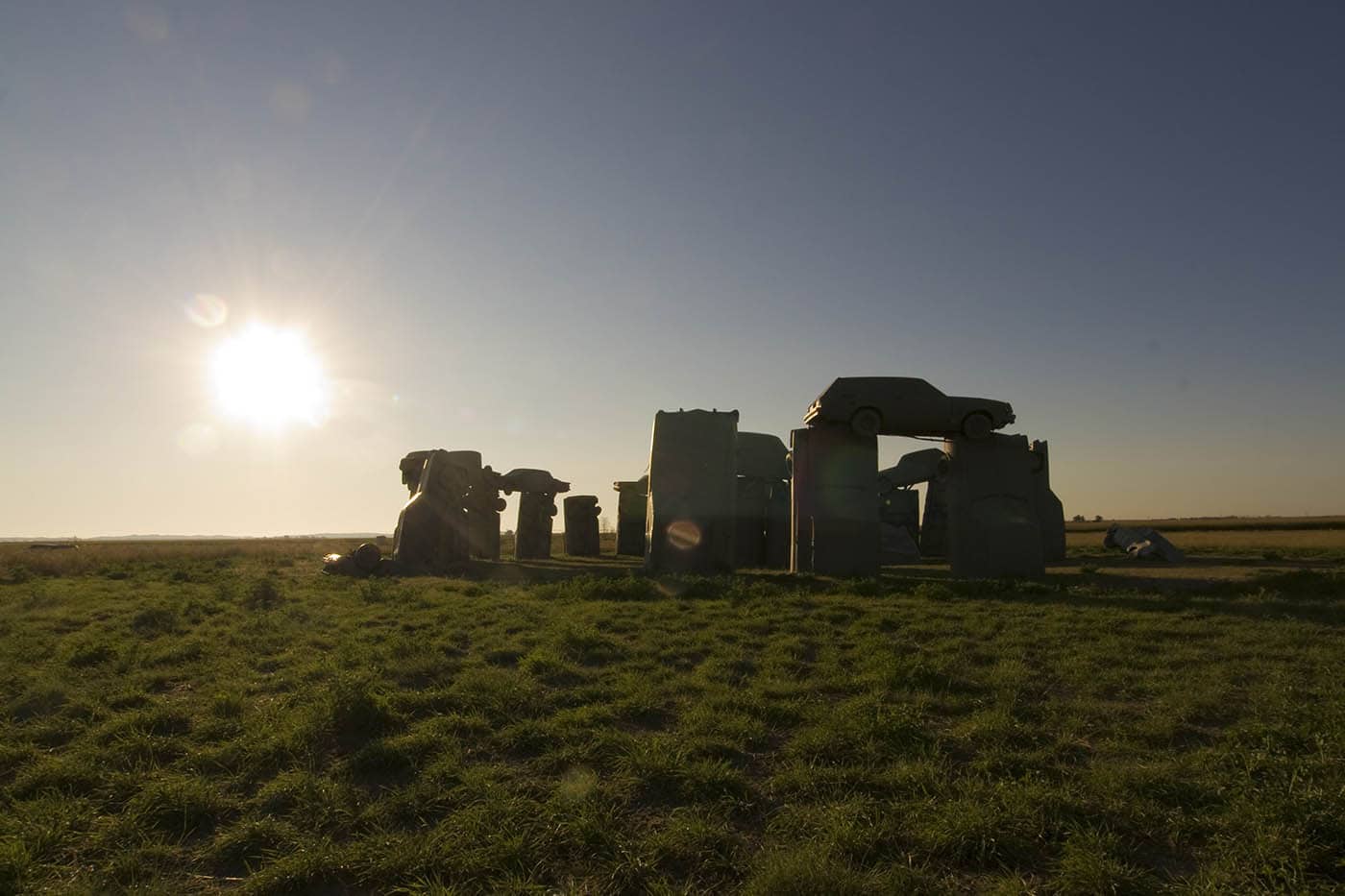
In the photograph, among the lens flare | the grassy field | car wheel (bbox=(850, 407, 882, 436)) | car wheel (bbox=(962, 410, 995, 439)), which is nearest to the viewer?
the grassy field

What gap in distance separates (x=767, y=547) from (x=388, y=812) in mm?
20358

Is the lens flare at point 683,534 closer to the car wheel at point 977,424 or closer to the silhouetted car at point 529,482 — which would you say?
the car wheel at point 977,424

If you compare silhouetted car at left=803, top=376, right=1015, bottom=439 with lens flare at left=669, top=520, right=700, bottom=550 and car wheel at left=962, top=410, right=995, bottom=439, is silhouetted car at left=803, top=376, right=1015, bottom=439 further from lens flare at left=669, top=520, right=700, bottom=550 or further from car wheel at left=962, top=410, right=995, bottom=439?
lens flare at left=669, top=520, right=700, bottom=550

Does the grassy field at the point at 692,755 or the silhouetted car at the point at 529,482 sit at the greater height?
the silhouetted car at the point at 529,482

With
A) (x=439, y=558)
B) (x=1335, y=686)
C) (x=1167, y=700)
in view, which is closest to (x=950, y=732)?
(x=1167, y=700)

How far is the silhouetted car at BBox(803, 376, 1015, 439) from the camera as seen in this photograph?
53.0 ft

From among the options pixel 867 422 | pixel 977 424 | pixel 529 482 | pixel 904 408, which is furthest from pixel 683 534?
pixel 529 482

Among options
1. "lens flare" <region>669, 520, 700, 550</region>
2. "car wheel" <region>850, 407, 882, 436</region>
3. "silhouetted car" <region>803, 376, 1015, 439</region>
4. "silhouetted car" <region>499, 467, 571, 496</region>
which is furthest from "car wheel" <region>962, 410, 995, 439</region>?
"silhouetted car" <region>499, 467, 571, 496</region>

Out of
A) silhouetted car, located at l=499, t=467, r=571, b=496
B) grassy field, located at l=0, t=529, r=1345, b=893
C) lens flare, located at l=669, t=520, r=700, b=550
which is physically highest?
silhouetted car, located at l=499, t=467, r=571, b=496

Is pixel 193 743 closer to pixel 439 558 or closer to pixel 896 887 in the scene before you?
pixel 896 887

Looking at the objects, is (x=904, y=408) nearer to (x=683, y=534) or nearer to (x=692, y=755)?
(x=683, y=534)

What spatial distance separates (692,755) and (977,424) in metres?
12.6

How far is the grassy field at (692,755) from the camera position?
401 centimetres

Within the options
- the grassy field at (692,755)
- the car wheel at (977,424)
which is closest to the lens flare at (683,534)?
the car wheel at (977,424)
